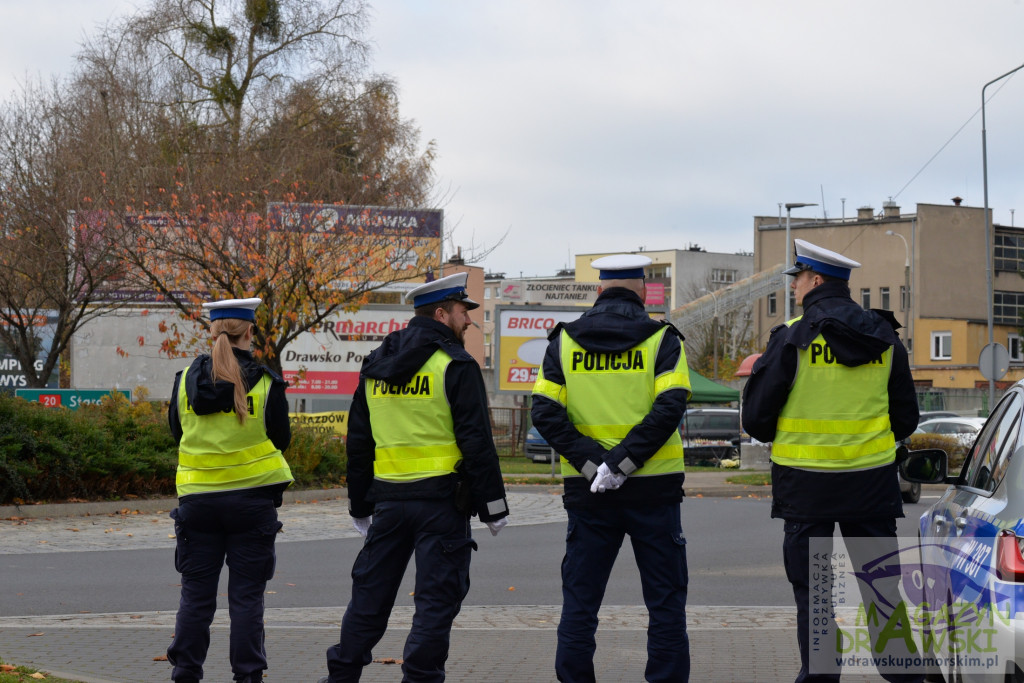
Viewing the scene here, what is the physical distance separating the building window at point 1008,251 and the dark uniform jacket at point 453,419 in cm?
7257

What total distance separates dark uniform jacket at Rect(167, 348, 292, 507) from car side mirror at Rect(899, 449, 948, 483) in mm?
2958

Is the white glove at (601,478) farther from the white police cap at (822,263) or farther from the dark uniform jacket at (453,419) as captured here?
the white police cap at (822,263)

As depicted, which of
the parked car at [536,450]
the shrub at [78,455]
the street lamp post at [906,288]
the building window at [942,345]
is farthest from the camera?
the street lamp post at [906,288]

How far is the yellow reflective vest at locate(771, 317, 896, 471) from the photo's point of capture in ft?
17.7

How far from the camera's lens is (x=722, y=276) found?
105 metres

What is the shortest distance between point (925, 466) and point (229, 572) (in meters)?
3.31

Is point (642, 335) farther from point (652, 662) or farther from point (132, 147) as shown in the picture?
point (132, 147)

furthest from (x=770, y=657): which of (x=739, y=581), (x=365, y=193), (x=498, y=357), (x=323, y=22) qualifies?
(x=323, y=22)

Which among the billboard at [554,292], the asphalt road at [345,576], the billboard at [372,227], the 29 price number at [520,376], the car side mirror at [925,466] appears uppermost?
the billboard at [372,227]

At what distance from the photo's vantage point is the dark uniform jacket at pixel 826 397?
5.33m

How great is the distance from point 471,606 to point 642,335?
443 cm

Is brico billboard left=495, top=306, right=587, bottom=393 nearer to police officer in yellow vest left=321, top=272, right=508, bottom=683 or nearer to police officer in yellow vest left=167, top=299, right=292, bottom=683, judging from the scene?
police officer in yellow vest left=167, top=299, right=292, bottom=683

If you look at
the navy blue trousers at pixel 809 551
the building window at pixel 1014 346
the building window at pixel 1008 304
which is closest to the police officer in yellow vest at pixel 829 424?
the navy blue trousers at pixel 809 551


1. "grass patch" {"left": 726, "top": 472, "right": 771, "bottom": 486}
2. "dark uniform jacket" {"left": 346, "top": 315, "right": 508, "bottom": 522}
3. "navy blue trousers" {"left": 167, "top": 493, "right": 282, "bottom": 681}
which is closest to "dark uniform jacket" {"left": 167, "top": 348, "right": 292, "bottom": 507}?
"navy blue trousers" {"left": 167, "top": 493, "right": 282, "bottom": 681}
